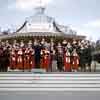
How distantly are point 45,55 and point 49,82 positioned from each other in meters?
1.29

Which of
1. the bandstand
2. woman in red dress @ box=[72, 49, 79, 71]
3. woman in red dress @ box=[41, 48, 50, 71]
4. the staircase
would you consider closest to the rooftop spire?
the bandstand

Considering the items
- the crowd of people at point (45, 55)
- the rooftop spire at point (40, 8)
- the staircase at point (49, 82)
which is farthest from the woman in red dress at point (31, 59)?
the rooftop spire at point (40, 8)

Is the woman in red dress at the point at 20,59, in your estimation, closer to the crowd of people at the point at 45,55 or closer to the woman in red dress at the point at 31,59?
the crowd of people at the point at 45,55

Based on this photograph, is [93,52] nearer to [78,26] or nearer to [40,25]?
[78,26]

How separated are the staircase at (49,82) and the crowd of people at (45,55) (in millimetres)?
786

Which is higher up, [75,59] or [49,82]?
[75,59]

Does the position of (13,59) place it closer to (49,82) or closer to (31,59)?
(31,59)

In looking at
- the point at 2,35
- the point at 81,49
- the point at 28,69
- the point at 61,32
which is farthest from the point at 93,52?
the point at 2,35

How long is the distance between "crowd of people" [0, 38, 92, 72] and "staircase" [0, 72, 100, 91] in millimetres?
786

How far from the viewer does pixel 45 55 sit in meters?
10.4

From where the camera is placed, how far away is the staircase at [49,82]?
29.6ft

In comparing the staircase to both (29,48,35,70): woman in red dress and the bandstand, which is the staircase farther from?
the bandstand

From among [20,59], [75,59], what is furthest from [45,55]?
[75,59]

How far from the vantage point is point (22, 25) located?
34.6 feet
